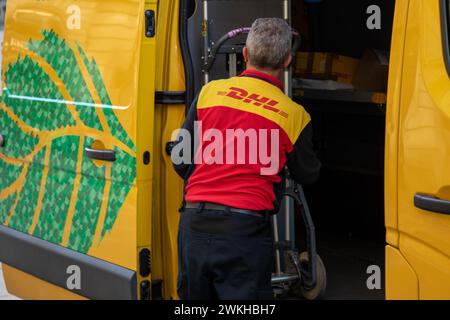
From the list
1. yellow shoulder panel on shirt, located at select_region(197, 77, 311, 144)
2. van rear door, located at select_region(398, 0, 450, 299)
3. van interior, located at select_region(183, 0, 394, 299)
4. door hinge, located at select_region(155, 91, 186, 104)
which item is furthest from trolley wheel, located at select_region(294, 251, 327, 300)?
van rear door, located at select_region(398, 0, 450, 299)

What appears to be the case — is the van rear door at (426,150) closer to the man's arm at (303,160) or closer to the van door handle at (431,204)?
the van door handle at (431,204)

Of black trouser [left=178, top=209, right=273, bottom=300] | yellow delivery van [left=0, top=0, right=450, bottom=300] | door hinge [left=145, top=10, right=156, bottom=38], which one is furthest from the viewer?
door hinge [left=145, top=10, right=156, bottom=38]

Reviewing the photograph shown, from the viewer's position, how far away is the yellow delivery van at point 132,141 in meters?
2.74

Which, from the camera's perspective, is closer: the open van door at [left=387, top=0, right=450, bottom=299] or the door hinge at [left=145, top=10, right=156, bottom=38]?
the open van door at [left=387, top=0, right=450, bottom=299]

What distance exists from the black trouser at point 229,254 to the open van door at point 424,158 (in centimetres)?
65

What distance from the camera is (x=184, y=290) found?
138 inches

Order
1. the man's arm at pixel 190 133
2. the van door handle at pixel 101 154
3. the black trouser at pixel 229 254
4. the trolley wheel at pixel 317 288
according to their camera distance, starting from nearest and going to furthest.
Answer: the black trouser at pixel 229 254 < the man's arm at pixel 190 133 < the van door handle at pixel 101 154 < the trolley wheel at pixel 317 288

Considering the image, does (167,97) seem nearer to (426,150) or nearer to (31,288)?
(31,288)

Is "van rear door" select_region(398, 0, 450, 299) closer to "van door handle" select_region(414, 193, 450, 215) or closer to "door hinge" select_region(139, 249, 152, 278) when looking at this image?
"van door handle" select_region(414, 193, 450, 215)

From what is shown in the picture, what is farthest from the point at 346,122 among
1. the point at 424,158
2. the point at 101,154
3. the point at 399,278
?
the point at 424,158

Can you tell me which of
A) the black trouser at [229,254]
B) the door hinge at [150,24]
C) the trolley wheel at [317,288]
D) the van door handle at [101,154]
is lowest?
the trolley wheel at [317,288]

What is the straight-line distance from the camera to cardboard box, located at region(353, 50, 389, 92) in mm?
5879

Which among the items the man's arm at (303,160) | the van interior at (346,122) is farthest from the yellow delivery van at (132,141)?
the man's arm at (303,160)

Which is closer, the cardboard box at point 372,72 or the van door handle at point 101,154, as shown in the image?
the van door handle at point 101,154
